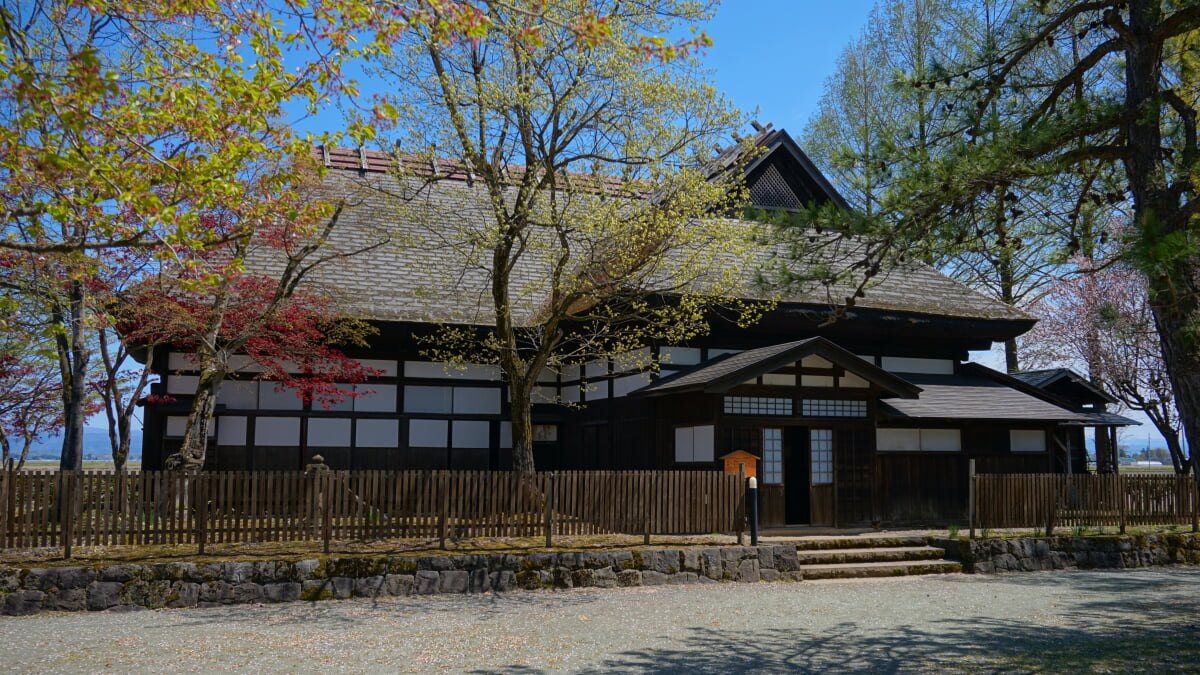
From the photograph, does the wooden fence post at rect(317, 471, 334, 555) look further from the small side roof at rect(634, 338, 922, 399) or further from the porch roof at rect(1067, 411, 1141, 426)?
the porch roof at rect(1067, 411, 1141, 426)

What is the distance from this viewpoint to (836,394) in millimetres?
16359

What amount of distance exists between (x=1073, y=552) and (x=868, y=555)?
3645 millimetres

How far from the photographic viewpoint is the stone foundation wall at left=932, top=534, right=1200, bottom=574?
46.4ft

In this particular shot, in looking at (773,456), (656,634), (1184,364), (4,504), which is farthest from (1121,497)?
(4,504)

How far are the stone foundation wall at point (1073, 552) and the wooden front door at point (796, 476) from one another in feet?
9.83

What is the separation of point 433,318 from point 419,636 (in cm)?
881

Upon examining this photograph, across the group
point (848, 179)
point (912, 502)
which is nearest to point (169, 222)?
point (912, 502)

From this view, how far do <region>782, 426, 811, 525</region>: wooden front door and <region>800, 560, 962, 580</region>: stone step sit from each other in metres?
3.14

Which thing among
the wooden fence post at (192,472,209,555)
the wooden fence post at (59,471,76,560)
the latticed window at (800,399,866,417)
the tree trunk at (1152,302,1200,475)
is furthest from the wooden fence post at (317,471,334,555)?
the tree trunk at (1152,302,1200,475)

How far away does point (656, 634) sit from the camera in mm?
9078

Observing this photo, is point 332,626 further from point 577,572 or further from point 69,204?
point 69,204

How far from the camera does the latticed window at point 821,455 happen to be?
16.3 metres

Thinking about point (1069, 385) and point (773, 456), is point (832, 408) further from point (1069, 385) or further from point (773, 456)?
point (1069, 385)

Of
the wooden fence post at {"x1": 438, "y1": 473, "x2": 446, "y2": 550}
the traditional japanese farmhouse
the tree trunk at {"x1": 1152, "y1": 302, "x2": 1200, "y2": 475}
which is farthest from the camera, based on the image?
the traditional japanese farmhouse
